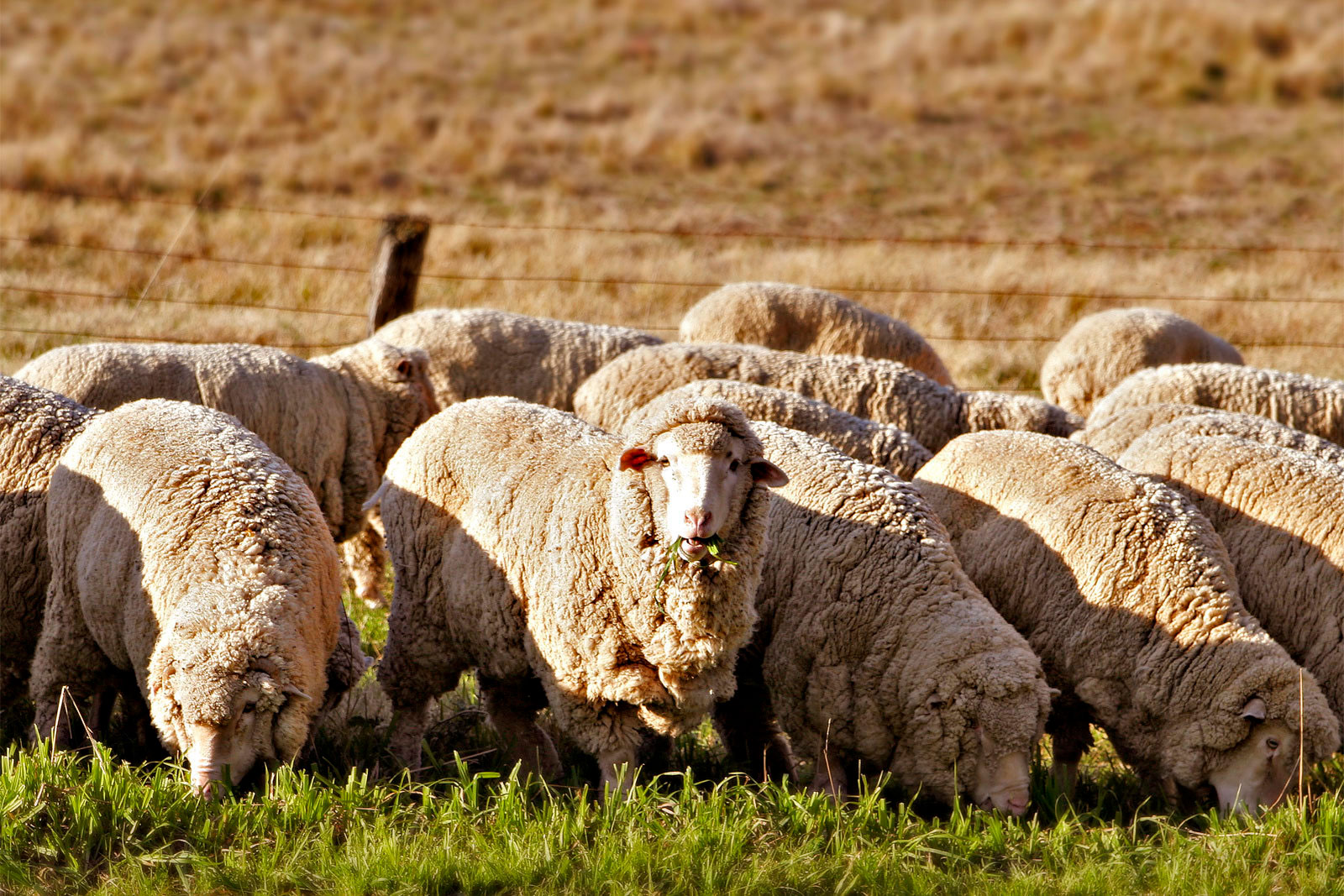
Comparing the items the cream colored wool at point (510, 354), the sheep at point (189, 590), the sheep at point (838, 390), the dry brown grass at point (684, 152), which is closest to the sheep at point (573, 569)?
the sheep at point (189, 590)

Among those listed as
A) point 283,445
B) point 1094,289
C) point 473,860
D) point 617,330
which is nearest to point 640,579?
point 473,860

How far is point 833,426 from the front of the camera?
6.18m

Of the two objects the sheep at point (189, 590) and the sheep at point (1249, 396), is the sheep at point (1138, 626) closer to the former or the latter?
the sheep at point (1249, 396)

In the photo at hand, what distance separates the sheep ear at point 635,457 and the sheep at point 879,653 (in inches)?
33.3

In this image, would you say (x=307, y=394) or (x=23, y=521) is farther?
(x=307, y=394)

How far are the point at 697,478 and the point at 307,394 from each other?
11.9ft

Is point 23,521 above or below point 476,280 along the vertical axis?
below

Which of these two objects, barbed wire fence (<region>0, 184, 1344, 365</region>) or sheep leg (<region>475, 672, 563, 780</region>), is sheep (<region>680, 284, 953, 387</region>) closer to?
barbed wire fence (<region>0, 184, 1344, 365</region>)

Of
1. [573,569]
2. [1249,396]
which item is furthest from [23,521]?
[1249,396]

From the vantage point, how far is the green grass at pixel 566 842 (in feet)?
12.7

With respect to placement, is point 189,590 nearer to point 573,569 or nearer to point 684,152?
point 573,569

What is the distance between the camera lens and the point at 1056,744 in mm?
5105

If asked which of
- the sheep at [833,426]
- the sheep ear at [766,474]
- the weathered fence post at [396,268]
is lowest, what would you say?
the sheep at [833,426]

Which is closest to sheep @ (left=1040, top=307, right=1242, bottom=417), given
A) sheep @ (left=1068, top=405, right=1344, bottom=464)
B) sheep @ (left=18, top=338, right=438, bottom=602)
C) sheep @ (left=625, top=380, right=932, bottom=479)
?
sheep @ (left=1068, top=405, right=1344, bottom=464)
